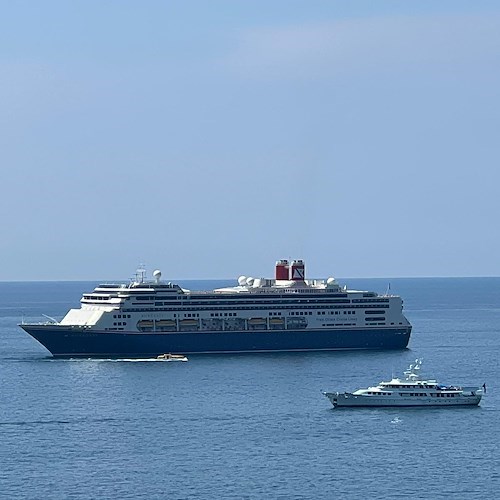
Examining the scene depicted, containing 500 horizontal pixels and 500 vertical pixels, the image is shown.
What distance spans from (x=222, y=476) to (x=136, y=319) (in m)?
58.2

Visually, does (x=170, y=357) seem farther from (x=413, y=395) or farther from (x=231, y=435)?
(x=231, y=435)

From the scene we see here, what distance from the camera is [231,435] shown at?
81.1 metres

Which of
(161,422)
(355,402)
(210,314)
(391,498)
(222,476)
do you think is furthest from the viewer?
(210,314)

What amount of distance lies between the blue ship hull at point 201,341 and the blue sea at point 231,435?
421 cm

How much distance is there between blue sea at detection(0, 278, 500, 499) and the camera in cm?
6794

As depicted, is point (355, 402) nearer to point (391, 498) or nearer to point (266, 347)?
point (391, 498)

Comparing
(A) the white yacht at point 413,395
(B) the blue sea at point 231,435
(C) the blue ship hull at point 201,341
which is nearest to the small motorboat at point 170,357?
(C) the blue ship hull at point 201,341

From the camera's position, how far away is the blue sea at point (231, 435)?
6794 centimetres

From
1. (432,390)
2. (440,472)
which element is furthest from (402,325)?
(440,472)

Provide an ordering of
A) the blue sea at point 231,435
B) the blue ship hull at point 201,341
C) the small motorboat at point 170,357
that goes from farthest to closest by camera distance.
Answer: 1. the blue ship hull at point 201,341
2. the small motorboat at point 170,357
3. the blue sea at point 231,435

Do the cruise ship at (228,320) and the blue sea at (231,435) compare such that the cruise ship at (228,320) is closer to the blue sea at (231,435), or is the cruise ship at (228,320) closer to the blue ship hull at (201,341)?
the blue ship hull at (201,341)

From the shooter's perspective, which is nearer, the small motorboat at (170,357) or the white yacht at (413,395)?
the white yacht at (413,395)

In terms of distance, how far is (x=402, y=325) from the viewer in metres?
136

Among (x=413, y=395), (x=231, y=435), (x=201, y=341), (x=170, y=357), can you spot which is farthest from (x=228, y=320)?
(x=231, y=435)
